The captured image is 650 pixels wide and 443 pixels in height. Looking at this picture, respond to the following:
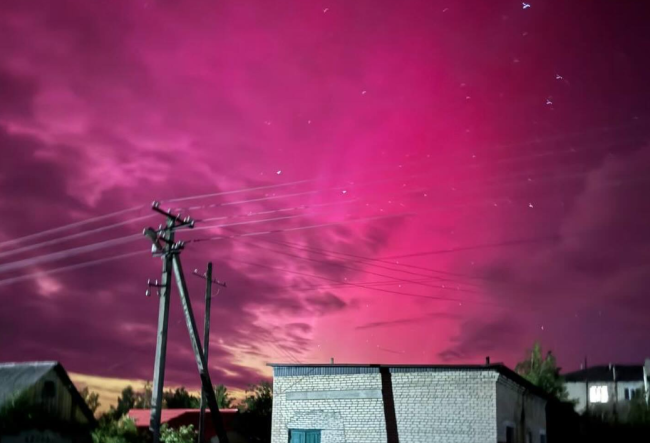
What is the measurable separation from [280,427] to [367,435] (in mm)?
3902

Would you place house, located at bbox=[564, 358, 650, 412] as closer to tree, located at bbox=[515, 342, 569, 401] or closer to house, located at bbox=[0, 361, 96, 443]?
tree, located at bbox=[515, 342, 569, 401]

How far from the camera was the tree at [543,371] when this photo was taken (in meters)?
66.6

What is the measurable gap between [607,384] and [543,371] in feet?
70.2

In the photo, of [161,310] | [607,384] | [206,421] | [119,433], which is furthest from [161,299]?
[607,384]

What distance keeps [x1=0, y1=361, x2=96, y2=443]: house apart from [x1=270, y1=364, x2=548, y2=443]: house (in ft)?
35.6

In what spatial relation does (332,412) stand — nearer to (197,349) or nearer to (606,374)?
(197,349)

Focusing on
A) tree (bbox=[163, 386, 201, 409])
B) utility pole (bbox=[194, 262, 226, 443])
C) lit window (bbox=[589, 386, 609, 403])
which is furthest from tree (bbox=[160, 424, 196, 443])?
lit window (bbox=[589, 386, 609, 403])

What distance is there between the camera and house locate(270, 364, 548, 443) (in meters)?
25.4

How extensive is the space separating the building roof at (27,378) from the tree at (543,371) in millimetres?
43963

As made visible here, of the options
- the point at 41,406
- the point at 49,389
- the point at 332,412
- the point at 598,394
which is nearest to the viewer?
the point at 332,412

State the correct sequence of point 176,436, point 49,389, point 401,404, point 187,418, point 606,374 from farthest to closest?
point 606,374 < point 187,418 < point 49,389 < point 176,436 < point 401,404

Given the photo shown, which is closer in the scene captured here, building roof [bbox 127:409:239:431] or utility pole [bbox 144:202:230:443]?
utility pole [bbox 144:202:230:443]

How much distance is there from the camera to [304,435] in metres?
28.3

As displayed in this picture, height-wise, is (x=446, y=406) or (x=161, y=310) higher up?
(x=161, y=310)
